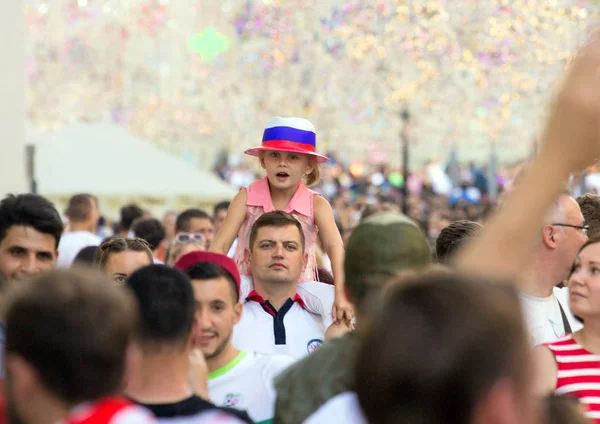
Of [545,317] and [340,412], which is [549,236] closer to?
[545,317]

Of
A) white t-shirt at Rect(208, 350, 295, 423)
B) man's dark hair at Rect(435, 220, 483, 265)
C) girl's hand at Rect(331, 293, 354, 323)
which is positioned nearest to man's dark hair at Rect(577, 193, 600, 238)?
man's dark hair at Rect(435, 220, 483, 265)

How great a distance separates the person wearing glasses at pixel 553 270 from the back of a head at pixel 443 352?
10.9 feet

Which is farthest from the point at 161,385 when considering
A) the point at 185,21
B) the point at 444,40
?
the point at 185,21

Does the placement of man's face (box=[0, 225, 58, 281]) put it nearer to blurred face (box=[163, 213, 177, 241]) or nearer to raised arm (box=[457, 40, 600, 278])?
raised arm (box=[457, 40, 600, 278])

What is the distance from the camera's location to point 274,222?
6074 millimetres

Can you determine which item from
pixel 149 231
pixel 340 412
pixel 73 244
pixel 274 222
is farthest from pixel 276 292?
pixel 73 244

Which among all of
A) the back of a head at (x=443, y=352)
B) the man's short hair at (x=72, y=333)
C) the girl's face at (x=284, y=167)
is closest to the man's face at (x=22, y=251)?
the girl's face at (x=284, y=167)

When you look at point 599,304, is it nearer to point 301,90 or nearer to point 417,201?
point 417,201

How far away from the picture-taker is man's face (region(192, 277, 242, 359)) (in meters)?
4.46

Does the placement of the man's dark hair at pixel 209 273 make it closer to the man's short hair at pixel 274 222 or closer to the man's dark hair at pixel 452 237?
the man's short hair at pixel 274 222

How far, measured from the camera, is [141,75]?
34.9m

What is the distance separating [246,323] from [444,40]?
16682 mm

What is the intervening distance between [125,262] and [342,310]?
1354mm

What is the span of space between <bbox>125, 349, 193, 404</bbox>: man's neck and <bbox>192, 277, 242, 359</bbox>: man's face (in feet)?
3.19
